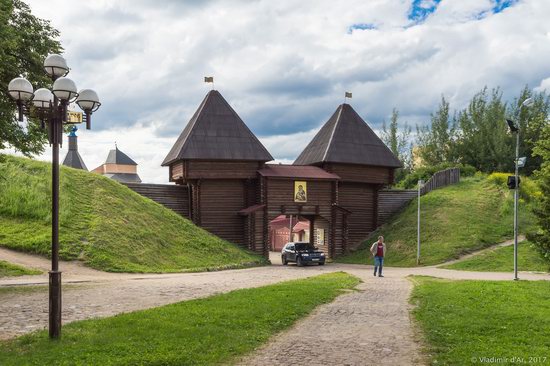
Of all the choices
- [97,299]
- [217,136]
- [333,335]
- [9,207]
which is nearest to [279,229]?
[217,136]

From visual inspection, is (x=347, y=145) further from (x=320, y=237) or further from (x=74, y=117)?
(x=74, y=117)

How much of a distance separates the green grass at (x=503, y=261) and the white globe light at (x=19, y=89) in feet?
80.9

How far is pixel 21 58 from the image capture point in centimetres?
1750

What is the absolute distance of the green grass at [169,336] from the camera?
23.9 ft

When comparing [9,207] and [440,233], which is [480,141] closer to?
[440,233]

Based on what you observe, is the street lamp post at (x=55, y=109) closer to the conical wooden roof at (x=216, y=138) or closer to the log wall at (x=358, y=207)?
the conical wooden roof at (x=216, y=138)

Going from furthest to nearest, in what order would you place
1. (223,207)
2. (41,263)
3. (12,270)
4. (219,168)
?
(223,207)
(219,168)
(41,263)
(12,270)

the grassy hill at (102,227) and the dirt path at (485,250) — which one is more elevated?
the grassy hill at (102,227)

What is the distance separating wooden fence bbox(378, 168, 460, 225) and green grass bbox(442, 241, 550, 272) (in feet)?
36.2

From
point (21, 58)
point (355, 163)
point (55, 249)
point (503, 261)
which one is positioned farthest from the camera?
point (355, 163)

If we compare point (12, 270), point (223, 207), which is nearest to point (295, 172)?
point (223, 207)

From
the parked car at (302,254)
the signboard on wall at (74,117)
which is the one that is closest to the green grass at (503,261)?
the parked car at (302,254)

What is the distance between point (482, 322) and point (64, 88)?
8961mm

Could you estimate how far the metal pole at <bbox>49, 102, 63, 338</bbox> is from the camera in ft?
27.8
